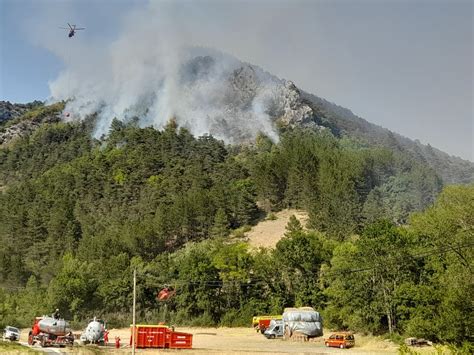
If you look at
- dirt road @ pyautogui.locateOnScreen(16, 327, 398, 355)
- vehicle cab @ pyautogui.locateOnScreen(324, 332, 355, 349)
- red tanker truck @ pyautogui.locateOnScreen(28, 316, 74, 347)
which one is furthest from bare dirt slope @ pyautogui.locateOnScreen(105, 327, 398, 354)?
red tanker truck @ pyautogui.locateOnScreen(28, 316, 74, 347)

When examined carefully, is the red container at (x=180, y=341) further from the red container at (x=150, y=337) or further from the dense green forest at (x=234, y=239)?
the dense green forest at (x=234, y=239)

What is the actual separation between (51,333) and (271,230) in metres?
77.4

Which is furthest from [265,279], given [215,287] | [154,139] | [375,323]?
[154,139]

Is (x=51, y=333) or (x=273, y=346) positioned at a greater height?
(x=51, y=333)

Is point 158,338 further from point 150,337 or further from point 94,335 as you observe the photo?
point 94,335

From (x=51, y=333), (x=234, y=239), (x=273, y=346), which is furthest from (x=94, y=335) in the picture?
(x=234, y=239)

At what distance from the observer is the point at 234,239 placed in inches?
4547

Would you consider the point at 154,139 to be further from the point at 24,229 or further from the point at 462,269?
the point at 462,269

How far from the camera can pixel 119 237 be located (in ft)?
345

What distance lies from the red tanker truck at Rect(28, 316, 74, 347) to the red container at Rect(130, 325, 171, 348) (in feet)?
19.4

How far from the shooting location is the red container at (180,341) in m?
45.5

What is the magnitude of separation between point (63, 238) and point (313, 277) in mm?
66612

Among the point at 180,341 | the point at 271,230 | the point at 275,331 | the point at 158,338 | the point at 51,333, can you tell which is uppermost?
the point at 271,230

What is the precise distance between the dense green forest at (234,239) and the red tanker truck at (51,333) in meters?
29.4
